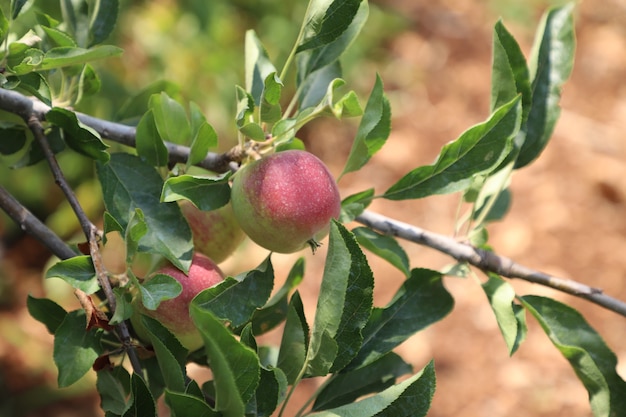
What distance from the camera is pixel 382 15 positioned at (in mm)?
3297

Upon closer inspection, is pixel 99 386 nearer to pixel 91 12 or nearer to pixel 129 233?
pixel 129 233

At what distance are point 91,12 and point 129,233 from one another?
35 centimetres

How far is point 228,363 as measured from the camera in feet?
1.60

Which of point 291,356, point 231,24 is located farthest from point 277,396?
point 231,24

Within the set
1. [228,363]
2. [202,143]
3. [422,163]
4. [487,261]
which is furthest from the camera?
[422,163]

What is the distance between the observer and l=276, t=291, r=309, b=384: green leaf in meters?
0.65

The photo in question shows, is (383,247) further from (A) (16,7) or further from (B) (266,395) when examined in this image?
(A) (16,7)

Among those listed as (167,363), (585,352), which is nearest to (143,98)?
(167,363)

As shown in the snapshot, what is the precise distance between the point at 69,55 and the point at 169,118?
0.13 m

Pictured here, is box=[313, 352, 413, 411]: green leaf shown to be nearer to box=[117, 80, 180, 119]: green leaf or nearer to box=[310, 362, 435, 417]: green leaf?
box=[310, 362, 435, 417]: green leaf

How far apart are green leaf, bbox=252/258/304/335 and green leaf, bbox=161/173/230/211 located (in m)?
0.11

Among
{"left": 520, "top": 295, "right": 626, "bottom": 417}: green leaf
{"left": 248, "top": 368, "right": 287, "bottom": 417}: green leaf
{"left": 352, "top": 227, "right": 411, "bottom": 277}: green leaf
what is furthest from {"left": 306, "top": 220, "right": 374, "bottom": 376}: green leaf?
{"left": 520, "top": 295, "right": 626, "bottom": 417}: green leaf

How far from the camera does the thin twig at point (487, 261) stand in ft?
2.56

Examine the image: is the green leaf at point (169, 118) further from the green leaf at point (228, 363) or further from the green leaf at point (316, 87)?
the green leaf at point (228, 363)
